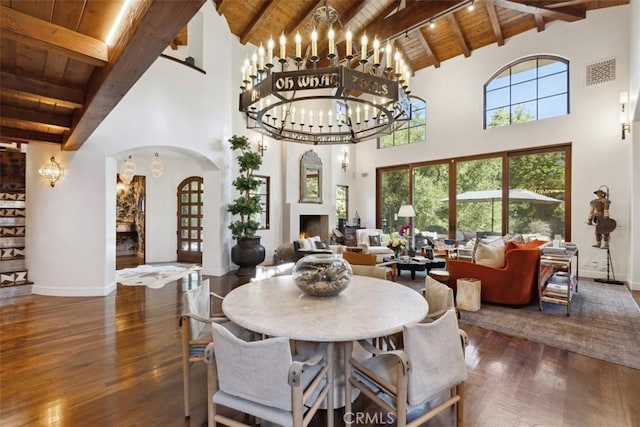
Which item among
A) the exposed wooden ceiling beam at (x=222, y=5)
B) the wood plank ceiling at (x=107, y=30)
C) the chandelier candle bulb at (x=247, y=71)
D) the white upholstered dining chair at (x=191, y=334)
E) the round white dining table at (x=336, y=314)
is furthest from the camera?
the exposed wooden ceiling beam at (x=222, y=5)

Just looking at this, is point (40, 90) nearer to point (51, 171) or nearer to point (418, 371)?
point (51, 171)

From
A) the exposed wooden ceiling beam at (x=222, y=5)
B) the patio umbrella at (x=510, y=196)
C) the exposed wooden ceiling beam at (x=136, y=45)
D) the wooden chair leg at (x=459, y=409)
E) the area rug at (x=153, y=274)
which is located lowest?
the area rug at (x=153, y=274)

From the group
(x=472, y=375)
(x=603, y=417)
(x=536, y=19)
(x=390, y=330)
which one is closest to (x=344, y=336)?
(x=390, y=330)

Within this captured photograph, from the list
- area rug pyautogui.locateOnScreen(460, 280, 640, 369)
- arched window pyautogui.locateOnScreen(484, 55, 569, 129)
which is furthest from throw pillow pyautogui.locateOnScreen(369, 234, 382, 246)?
arched window pyautogui.locateOnScreen(484, 55, 569, 129)

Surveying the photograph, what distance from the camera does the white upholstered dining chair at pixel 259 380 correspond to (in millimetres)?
1328

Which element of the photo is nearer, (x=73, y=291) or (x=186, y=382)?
(x=186, y=382)

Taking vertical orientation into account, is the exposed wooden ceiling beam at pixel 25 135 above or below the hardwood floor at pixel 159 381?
above

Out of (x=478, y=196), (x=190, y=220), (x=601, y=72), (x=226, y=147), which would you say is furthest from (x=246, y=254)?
(x=601, y=72)

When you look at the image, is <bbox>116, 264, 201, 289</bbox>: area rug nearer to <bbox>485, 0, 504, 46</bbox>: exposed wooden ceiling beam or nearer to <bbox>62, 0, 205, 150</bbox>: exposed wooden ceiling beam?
<bbox>62, 0, 205, 150</bbox>: exposed wooden ceiling beam

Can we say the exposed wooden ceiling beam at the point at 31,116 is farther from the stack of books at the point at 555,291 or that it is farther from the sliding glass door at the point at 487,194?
the sliding glass door at the point at 487,194

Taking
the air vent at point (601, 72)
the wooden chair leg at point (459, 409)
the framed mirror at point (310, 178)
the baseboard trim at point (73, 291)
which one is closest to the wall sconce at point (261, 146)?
the framed mirror at point (310, 178)

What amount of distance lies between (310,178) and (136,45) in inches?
274

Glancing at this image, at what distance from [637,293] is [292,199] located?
275 inches

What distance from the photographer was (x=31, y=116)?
11.5 ft
